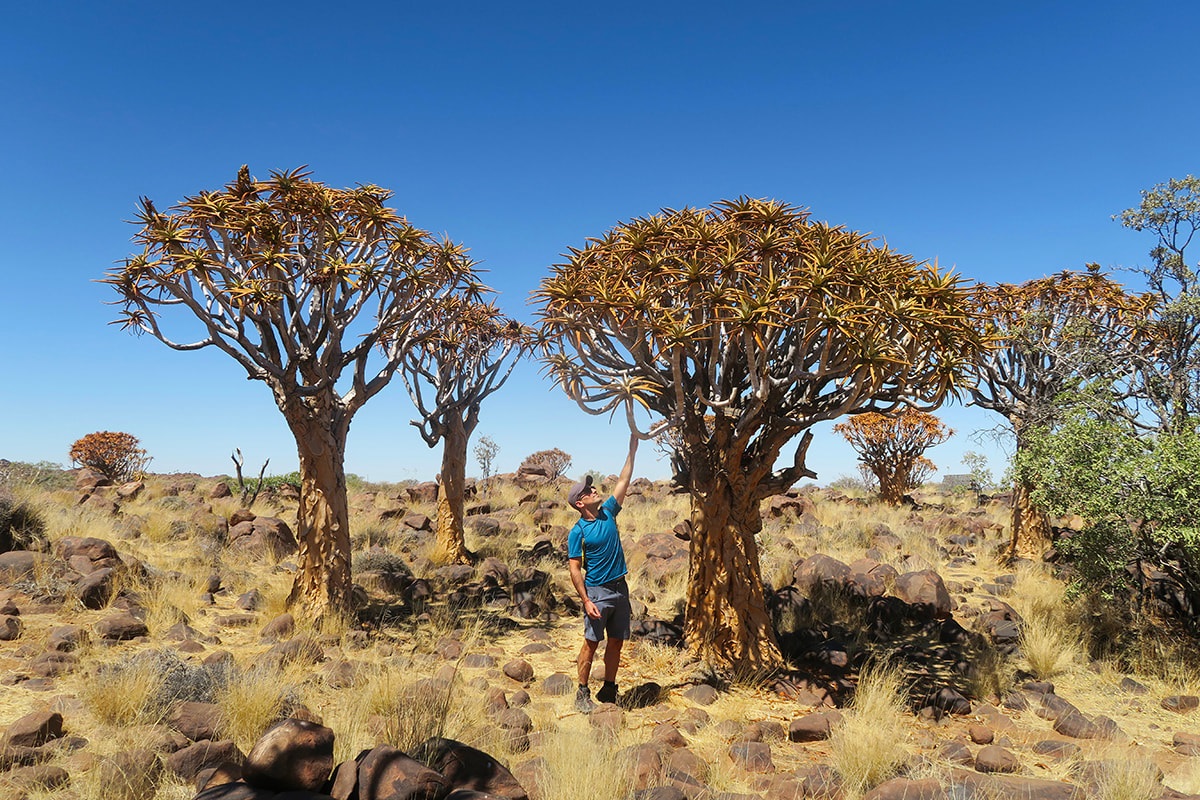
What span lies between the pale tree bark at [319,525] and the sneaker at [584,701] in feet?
12.3

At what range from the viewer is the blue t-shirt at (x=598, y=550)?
641 centimetres

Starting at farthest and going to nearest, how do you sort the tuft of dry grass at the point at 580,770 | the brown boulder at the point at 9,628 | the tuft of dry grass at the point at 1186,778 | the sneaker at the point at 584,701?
the brown boulder at the point at 9,628, the sneaker at the point at 584,701, the tuft of dry grass at the point at 1186,778, the tuft of dry grass at the point at 580,770

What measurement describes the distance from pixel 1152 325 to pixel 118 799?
14193 mm

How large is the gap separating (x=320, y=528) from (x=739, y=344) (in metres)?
5.55

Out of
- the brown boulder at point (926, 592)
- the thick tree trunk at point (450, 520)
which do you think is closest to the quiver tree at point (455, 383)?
the thick tree trunk at point (450, 520)

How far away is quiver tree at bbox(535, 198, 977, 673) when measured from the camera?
21.2 feet

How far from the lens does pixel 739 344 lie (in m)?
7.30

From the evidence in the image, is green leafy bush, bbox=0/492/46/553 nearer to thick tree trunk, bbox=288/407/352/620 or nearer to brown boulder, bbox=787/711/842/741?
thick tree trunk, bbox=288/407/352/620

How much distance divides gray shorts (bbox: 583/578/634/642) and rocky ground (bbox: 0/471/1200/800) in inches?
26.4

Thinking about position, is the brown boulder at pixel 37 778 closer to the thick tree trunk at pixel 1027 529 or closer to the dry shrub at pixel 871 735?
the dry shrub at pixel 871 735

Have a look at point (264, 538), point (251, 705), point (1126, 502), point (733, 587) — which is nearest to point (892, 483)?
point (1126, 502)

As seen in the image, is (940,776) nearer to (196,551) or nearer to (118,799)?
(118,799)

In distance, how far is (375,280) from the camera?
8.88 m

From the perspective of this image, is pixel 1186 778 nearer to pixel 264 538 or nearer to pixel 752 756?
pixel 752 756
